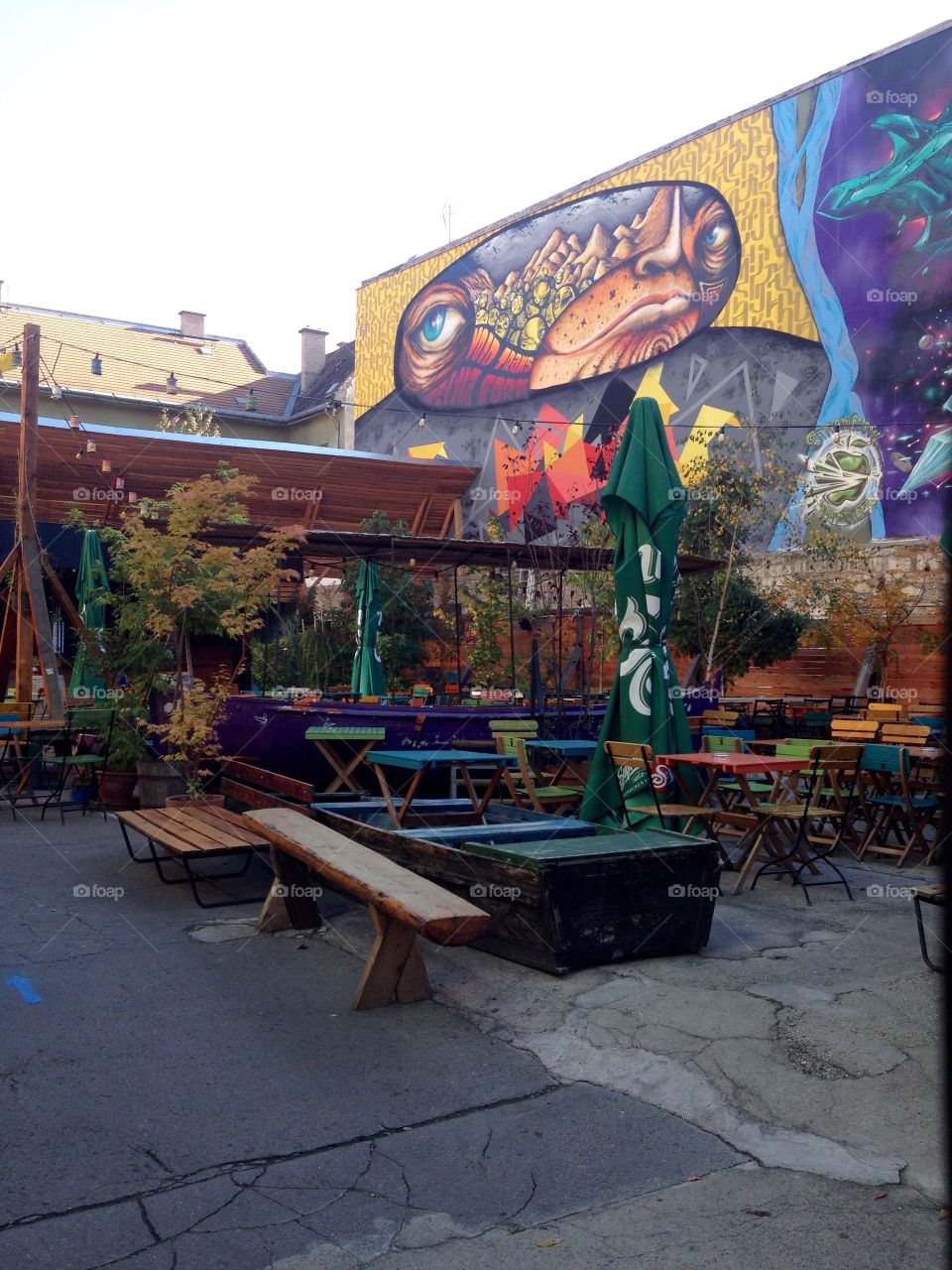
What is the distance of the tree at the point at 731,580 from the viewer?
16.3m

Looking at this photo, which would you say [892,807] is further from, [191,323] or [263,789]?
[191,323]

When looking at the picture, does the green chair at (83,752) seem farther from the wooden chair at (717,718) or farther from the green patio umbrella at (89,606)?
the wooden chair at (717,718)

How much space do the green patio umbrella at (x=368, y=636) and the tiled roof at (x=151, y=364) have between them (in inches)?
711

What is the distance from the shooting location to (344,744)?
1031 cm

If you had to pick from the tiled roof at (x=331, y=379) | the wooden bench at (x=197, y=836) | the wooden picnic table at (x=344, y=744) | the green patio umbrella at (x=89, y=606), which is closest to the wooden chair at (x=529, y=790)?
the wooden picnic table at (x=344, y=744)

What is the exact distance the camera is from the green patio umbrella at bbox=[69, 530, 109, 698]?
45.6 ft

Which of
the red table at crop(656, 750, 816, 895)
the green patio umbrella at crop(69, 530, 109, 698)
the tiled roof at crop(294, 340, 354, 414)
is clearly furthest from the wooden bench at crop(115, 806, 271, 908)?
the tiled roof at crop(294, 340, 354, 414)

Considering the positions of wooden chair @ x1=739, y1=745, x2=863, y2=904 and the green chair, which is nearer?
wooden chair @ x1=739, y1=745, x2=863, y2=904

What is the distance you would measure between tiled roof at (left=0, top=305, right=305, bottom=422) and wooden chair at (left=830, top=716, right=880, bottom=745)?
23.8 m

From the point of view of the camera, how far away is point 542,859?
213 inches

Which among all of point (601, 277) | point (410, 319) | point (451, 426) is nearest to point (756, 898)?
point (601, 277)

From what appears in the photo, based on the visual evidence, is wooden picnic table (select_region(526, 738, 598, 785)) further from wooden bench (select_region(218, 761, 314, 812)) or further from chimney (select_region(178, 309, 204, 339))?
chimney (select_region(178, 309, 204, 339))

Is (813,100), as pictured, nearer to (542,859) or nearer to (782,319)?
(782,319)

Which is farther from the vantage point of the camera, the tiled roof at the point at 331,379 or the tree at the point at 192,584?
the tiled roof at the point at 331,379
